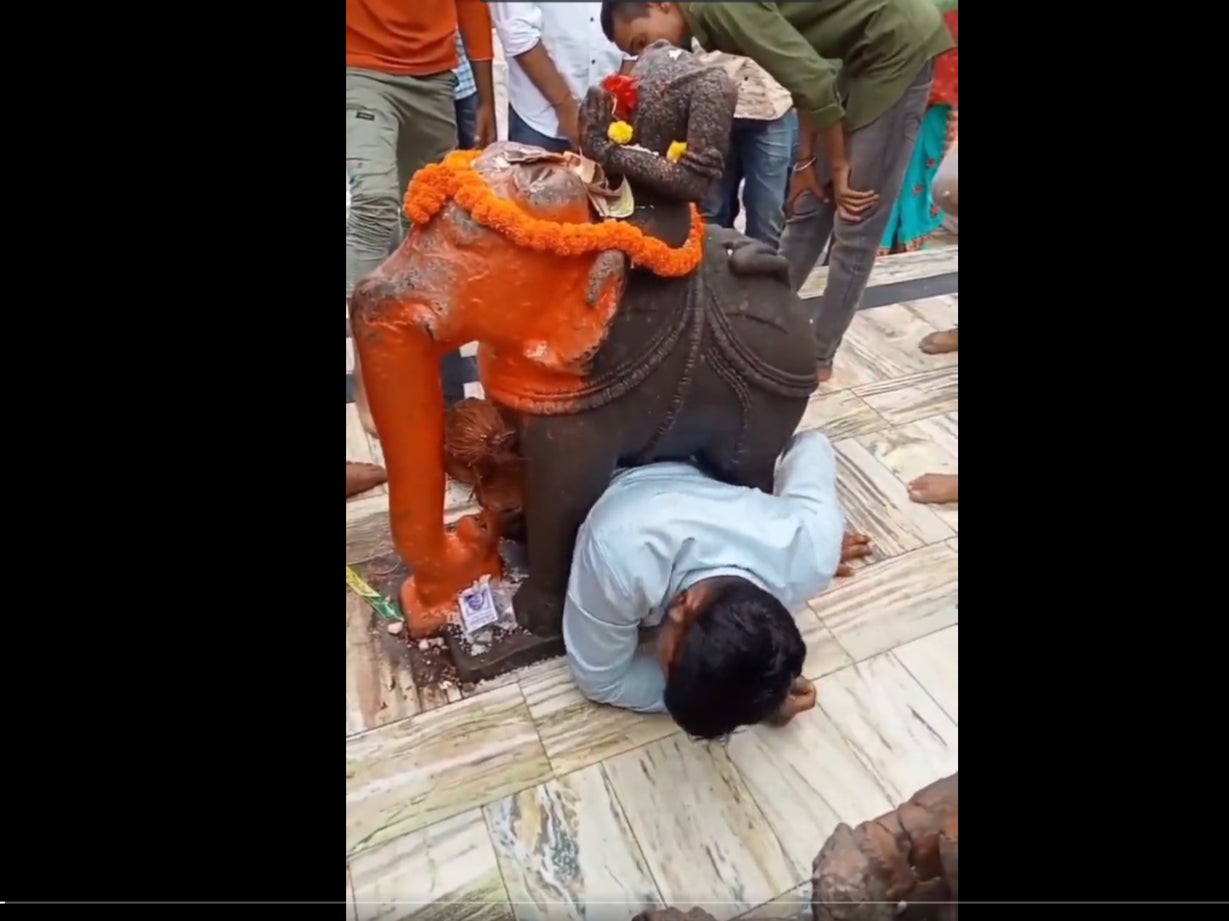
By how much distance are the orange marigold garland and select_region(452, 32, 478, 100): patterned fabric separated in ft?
1.55

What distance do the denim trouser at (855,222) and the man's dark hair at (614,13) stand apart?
0.75m

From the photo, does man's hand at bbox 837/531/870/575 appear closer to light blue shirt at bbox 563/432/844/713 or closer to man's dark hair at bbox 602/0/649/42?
light blue shirt at bbox 563/432/844/713

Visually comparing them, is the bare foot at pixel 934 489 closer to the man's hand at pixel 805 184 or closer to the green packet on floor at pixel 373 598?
the man's hand at pixel 805 184

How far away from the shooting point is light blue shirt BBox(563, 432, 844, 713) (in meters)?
1.20

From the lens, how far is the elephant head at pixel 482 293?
110 centimetres

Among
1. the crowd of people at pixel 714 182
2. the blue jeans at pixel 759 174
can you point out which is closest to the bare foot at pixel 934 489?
the crowd of people at pixel 714 182

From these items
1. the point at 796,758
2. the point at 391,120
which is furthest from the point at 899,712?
the point at 391,120

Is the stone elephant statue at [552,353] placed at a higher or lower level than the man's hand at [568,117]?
lower

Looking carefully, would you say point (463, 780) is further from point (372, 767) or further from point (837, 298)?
point (837, 298)

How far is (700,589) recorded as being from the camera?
3.82 ft

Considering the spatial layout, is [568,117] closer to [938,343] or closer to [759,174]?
[759,174]

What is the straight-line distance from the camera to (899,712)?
1.42 metres
